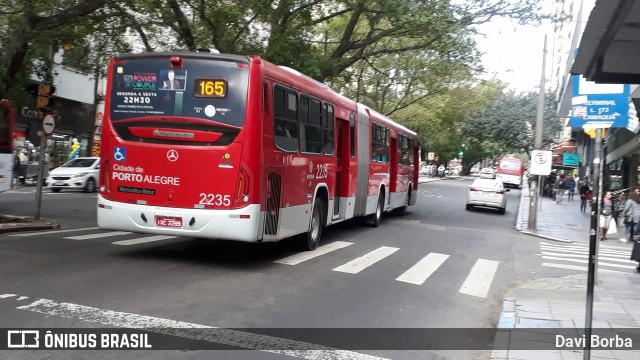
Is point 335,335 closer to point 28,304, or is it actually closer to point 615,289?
point 28,304

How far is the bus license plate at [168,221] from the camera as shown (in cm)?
862

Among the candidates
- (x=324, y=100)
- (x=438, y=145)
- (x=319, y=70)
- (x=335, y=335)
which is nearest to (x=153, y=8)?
(x=319, y=70)

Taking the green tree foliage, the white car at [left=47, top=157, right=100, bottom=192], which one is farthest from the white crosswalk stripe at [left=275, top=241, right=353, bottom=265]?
the green tree foliage

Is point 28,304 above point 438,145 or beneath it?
beneath

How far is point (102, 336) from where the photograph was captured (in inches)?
205

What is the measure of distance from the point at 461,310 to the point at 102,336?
4629mm

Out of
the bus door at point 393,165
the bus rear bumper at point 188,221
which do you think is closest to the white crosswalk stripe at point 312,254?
the bus rear bumper at point 188,221

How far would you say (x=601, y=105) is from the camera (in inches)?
307

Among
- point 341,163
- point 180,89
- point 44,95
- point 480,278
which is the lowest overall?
point 480,278

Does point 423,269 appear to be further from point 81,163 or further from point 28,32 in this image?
point 81,163

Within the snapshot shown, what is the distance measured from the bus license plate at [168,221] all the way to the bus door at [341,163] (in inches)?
207

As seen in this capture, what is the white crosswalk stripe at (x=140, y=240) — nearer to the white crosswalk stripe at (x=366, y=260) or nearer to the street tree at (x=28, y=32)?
the white crosswalk stripe at (x=366, y=260)

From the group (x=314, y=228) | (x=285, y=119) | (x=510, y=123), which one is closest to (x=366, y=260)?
(x=314, y=228)

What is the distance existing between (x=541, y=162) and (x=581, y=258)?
6.63 metres
